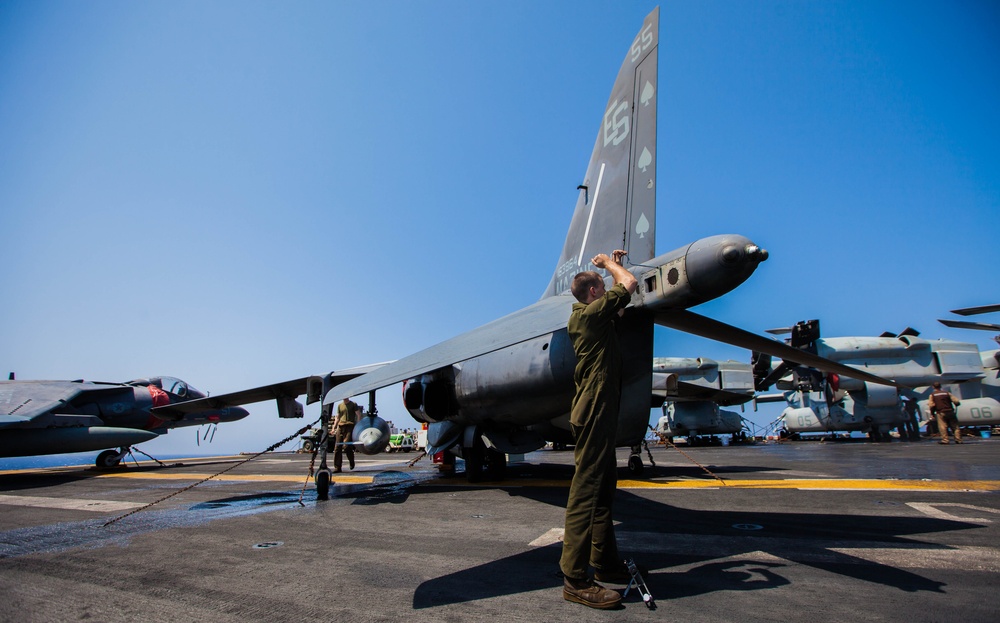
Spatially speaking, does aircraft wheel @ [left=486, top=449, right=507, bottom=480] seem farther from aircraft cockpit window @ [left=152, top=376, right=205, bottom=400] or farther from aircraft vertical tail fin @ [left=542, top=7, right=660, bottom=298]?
aircraft cockpit window @ [left=152, top=376, right=205, bottom=400]

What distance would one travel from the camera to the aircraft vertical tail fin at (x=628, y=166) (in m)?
5.38

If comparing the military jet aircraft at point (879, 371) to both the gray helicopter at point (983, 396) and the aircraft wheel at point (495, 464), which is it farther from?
the aircraft wheel at point (495, 464)

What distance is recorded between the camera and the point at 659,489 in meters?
7.66

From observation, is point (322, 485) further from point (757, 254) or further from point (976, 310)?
A: point (976, 310)

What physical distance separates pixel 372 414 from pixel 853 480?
800 cm

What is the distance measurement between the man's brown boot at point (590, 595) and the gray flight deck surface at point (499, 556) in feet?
0.20

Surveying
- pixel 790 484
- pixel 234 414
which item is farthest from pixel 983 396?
pixel 234 414

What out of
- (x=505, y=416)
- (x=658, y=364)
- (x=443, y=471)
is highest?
(x=658, y=364)

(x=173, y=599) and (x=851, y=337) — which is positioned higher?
(x=851, y=337)

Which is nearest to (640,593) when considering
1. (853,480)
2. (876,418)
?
(853,480)

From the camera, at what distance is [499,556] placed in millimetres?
3771

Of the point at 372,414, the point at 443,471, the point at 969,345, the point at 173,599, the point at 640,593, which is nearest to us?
the point at 640,593

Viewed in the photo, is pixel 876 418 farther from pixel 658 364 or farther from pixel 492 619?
pixel 492 619

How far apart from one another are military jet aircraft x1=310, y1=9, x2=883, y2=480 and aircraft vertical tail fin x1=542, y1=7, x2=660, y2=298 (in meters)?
0.01
